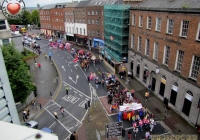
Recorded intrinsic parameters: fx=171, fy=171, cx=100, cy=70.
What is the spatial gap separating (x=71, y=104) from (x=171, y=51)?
15.1 meters

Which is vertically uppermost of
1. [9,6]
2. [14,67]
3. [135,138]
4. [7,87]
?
[9,6]

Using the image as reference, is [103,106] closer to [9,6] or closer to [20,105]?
[20,105]

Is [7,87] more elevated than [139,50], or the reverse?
[7,87]

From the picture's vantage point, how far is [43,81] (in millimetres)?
31828

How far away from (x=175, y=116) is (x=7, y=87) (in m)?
20.2

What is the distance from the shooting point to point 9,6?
8.15m

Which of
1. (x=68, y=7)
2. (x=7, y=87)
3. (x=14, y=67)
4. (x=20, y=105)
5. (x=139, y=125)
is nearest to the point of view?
→ (x=7, y=87)

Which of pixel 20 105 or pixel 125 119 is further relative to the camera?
pixel 20 105

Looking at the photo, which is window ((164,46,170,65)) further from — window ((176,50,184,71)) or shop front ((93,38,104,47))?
shop front ((93,38,104,47))

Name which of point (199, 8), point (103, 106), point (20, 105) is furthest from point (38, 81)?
point (199, 8)

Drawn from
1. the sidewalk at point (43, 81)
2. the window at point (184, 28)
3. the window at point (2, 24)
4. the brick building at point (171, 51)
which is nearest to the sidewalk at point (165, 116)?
the brick building at point (171, 51)

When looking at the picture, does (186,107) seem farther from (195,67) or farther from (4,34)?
(4,34)

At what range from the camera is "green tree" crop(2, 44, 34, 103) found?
19359 mm

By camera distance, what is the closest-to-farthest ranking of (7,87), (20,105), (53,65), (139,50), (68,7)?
(7,87)
(20,105)
(139,50)
(53,65)
(68,7)
